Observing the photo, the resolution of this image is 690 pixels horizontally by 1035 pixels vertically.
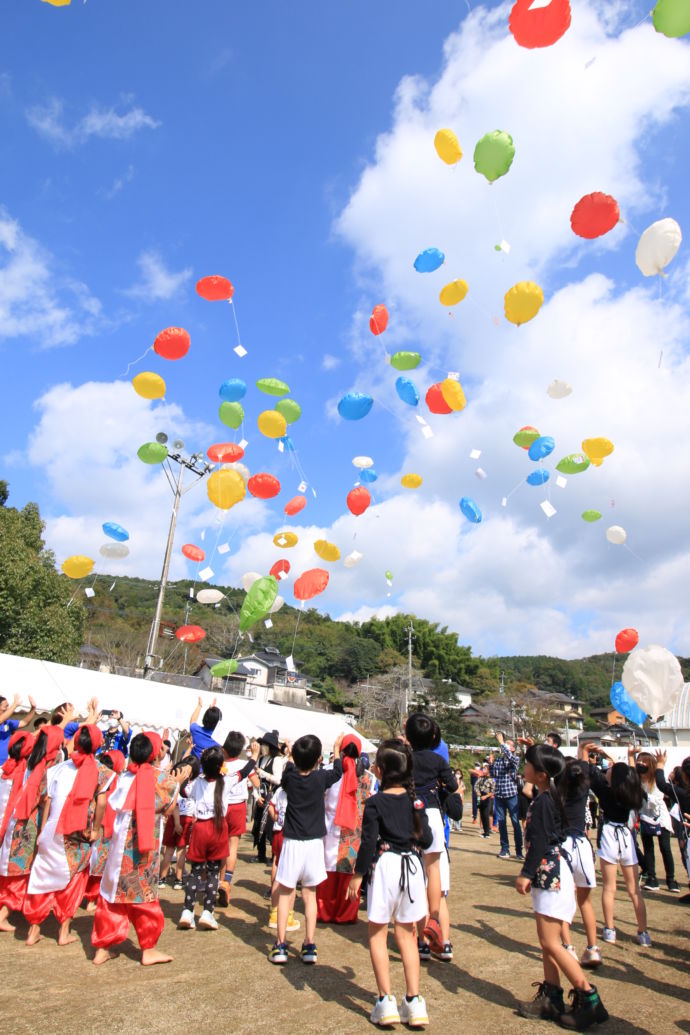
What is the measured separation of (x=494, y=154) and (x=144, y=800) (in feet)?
24.5

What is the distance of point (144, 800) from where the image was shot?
4.23 metres

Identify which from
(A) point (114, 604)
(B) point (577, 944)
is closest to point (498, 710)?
(A) point (114, 604)

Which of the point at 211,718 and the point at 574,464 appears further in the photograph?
the point at 574,464

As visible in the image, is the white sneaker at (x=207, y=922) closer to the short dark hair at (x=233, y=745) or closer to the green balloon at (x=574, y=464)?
the short dark hair at (x=233, y=745)

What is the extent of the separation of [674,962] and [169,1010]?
375 centimetres

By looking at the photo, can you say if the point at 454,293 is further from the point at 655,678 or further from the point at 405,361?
the point at 655,678

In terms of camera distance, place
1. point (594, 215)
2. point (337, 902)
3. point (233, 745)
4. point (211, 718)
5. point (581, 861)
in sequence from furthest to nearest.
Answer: point (594, 215), point (211, 718), point (233, 745), point (337, 902), point (581, 861)

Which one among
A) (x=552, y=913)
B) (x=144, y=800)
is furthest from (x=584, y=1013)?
(x=144, y=800)

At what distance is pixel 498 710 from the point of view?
1716 inches

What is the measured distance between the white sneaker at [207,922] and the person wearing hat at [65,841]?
3.05ft

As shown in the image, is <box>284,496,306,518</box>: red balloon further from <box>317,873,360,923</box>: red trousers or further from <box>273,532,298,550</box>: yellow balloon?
<box>317,873,360,923</box>: red trousers

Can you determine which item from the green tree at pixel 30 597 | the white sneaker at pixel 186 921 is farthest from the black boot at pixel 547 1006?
the green tree at pixel 30 597

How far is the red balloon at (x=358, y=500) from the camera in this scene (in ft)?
38.3

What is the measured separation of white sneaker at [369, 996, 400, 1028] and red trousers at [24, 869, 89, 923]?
100 inches
